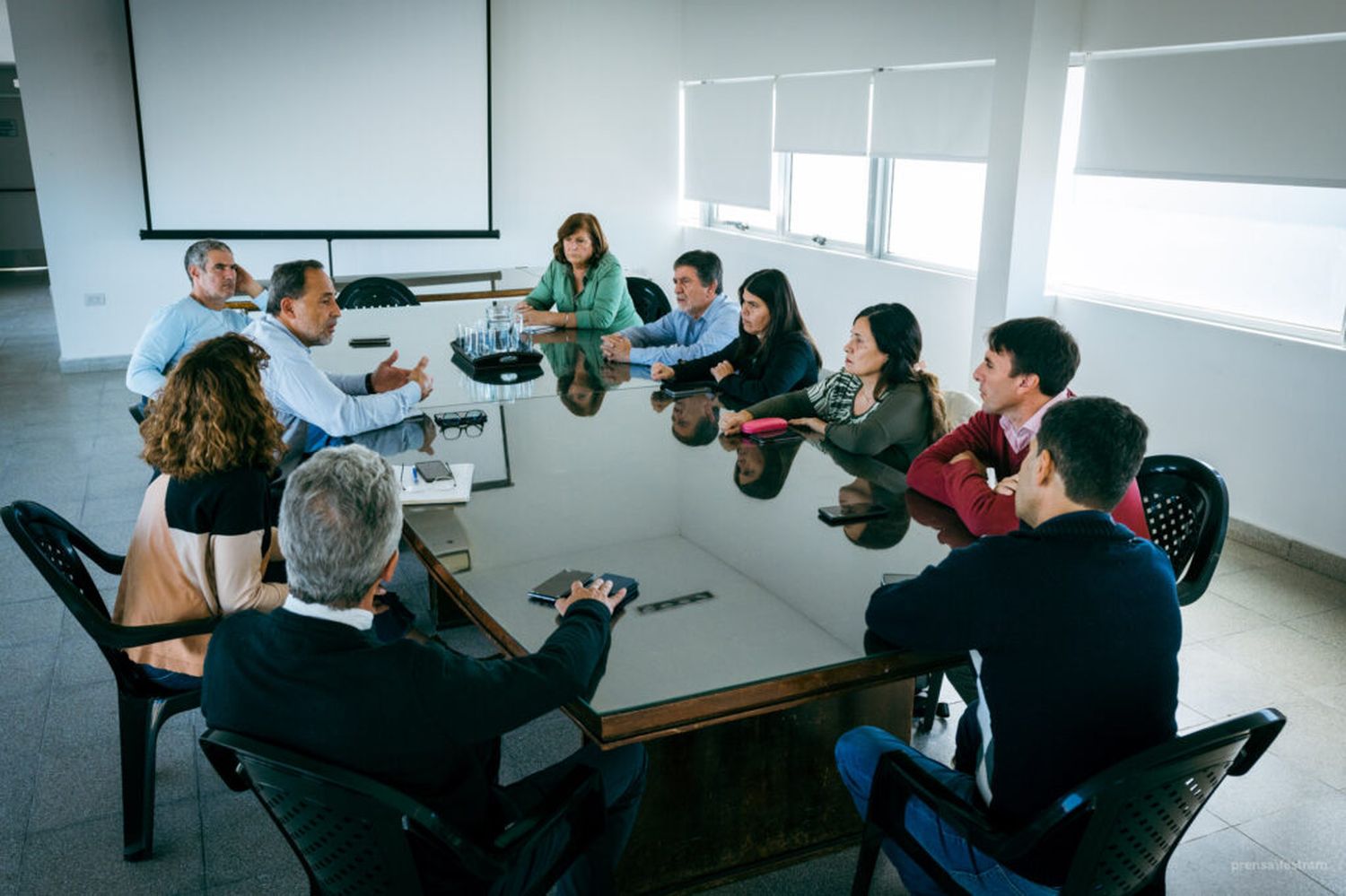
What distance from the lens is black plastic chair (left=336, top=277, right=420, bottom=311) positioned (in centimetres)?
571

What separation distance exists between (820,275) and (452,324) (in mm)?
2930

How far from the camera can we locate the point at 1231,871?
2393mm

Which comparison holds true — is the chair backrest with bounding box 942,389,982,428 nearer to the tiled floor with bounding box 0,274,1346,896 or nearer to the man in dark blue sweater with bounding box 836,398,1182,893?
the tiled floor with bounding box 0,274,1346,896

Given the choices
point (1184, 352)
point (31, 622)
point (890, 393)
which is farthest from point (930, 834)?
point (1184, 352)

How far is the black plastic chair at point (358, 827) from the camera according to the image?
1374 millimetres

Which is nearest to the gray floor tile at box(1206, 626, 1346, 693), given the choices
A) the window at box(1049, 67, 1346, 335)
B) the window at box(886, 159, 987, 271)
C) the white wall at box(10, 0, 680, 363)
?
the window at box(1049, 67, 1346, 335)

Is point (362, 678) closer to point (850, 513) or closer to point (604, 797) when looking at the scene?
point (604, 797)

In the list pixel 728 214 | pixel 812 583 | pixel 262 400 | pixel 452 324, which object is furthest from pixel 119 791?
pixel 728 214

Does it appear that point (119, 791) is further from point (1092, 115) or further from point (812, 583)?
point (1092, 115)

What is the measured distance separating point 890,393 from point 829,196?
4.35 m

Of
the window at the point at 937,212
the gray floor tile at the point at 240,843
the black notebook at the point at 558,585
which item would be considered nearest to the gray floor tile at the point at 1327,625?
the window at the point at 937,212

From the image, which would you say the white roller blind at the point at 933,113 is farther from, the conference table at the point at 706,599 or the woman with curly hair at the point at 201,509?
the woman with curly hair at the point at 201,509

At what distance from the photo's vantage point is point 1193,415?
4492 mm

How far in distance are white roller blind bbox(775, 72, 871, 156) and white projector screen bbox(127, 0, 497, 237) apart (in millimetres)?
2297
